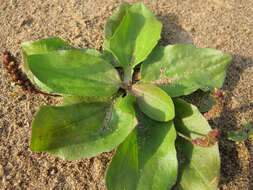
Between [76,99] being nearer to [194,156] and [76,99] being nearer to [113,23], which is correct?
[113,23]

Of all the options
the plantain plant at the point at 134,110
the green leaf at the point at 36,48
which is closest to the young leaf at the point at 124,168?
the plantain plant at the point at 134,110

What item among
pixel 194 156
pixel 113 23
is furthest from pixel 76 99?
pixel 194 156

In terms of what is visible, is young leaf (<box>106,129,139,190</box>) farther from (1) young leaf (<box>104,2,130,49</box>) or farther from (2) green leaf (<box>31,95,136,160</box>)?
(1) young leaf (<box>104,2,130,49</box>)

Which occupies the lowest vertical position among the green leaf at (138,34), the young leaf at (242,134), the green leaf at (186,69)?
the young leaf at (242,134)

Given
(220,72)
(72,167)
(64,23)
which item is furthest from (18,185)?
(220,72)

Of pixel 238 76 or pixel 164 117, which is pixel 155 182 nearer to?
pixel 164 117

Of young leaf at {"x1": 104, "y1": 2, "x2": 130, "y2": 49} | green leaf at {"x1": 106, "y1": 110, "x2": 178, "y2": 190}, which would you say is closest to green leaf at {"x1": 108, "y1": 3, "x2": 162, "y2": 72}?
young leaf at {"x1": 104, "y1": 2, "x2": 130, "y2": 49}

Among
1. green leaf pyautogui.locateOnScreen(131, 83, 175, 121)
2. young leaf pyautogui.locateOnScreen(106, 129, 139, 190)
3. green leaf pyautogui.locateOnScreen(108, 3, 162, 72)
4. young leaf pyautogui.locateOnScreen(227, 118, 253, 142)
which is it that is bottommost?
young leaf pyautogui.locateOnScreen(106, 129, 139, 190)

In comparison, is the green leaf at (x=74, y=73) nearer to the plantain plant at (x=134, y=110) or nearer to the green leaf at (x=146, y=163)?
the plantain plant at (x=134, y=110)
